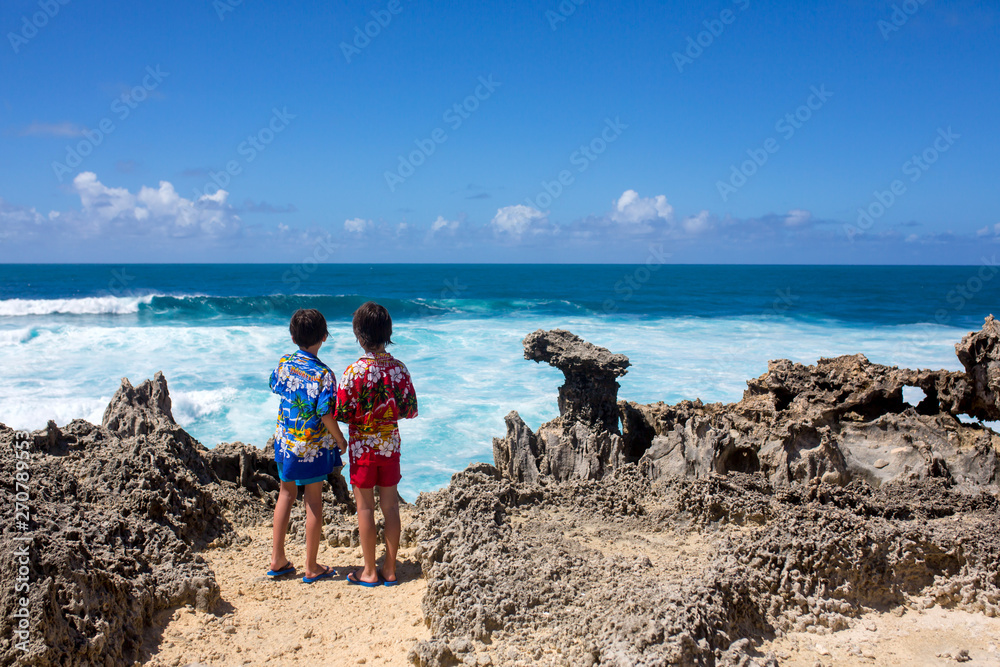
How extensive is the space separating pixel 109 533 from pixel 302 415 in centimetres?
103

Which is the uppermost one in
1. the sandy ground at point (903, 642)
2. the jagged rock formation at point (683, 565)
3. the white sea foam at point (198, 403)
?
the jagged rock formation at point (683, 565)

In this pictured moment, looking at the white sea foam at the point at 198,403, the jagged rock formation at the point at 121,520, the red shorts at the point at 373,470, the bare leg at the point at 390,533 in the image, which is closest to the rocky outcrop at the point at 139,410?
the jagged rock formation at the point at 121,520

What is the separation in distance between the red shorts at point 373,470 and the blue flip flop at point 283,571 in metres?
0.58

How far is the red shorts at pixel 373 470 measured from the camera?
9.89 ft

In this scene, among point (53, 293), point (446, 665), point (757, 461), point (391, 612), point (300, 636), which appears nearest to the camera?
point (446, 665)

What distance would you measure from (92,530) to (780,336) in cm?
2118

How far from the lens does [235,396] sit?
34.1 ft

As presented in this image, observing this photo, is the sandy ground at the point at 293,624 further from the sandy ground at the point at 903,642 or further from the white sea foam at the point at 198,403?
the white sea foam at the point at 198,403

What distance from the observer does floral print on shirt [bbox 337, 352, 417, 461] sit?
295 centimetres

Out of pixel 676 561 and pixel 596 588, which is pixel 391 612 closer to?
pixel 596 588

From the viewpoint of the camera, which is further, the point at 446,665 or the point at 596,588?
the point at 596,588

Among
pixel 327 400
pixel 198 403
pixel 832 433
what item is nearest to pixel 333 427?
pixel 327 400

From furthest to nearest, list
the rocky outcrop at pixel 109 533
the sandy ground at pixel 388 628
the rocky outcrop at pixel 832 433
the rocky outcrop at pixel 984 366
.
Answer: the rocky outcrop at pixel 984 366 → the rocky outcrop at pixel 832 433 → the sandy ground at pixel 388 628 → the rocky outcrop at pixel 109 533

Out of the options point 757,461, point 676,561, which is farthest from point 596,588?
point 757,461
